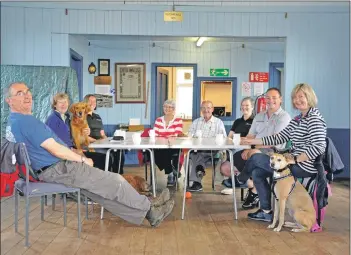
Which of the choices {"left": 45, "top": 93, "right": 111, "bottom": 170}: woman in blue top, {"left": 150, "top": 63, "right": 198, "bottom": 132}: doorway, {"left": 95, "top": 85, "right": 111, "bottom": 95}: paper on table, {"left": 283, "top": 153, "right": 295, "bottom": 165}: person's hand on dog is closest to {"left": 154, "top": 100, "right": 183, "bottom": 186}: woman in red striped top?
{"left": 45, "top": 93, "right": 111, "bottom": 170}: woman in blue top

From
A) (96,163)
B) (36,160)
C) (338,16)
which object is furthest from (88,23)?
(338,16)

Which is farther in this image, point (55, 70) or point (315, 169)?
point (55, 70)

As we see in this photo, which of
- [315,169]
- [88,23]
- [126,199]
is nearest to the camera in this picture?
[126,199]

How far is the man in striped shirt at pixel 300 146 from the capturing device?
331 centimetres

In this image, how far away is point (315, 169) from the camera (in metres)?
3.37

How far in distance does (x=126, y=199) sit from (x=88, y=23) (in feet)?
11.6

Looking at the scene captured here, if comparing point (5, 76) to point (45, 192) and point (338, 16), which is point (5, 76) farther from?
point (338, 16)

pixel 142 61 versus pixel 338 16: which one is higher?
pixel 338 16

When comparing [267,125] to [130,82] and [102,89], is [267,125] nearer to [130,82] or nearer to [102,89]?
[130,82]

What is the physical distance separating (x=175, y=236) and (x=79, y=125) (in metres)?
1.88

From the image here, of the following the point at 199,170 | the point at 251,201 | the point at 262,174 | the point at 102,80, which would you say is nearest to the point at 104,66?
the point at 102,80

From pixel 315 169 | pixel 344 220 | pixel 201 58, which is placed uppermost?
pixel 201 58

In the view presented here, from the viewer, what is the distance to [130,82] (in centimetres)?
758

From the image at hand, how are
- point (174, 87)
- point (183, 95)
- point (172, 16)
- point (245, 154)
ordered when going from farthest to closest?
point (183, 95)
point (174, 87)
point (172, 16)
point (245, 154)
